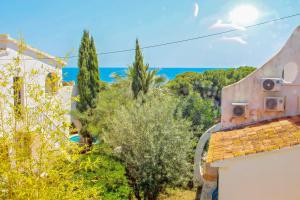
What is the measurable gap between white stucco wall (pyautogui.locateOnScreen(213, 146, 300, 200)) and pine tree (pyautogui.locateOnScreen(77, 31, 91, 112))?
62.9ft

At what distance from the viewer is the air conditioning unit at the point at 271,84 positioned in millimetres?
13469

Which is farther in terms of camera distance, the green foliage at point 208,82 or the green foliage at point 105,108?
the green foliage at point 208,82

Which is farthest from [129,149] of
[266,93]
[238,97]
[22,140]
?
[22,140]

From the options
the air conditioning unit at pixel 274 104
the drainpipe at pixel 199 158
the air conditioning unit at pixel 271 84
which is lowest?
the drainpipe at pixel 199 158

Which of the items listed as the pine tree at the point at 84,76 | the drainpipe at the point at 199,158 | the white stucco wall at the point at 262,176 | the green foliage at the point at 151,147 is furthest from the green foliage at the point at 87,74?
the white stucco wall at the point at 262,176

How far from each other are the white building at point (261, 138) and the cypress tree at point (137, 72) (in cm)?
1109

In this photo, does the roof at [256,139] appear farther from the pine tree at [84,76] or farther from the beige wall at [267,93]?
the pine tree at [84,76]

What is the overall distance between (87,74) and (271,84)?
17668 mm

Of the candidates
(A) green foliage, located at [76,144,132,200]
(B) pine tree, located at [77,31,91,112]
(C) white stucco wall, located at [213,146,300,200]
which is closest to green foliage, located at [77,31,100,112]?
(B) pine tree, located at [77,31,91,112]

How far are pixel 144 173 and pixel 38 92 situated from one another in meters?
8.90

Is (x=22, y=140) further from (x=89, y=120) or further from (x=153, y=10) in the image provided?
(x=89, y=120)

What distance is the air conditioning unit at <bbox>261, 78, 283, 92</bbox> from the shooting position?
44.2 ft

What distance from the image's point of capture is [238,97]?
1434 centimetres

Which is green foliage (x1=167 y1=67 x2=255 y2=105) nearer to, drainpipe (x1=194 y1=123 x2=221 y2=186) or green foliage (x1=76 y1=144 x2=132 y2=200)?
drainpipe (x1=194 y1=123 x2=221 y2=186)
